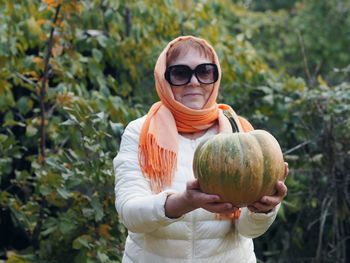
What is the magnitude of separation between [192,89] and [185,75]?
6 cm

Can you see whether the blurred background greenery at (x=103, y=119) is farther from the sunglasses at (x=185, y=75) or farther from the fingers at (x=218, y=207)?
the fingers at (x=218, y=207)

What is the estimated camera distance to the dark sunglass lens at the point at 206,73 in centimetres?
369

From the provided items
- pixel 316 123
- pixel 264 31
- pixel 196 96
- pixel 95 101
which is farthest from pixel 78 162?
pixel 264 31

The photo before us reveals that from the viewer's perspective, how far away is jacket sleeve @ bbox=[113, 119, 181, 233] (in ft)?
10.9

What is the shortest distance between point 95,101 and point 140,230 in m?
2.13

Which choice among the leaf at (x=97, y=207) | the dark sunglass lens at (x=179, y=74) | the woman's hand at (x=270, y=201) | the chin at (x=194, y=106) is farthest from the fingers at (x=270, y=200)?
the leaf at (x=97, y=207)

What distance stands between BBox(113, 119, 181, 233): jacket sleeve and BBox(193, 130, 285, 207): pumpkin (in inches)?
8.1

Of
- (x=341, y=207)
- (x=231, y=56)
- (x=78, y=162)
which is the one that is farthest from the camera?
(x=231, y=56)

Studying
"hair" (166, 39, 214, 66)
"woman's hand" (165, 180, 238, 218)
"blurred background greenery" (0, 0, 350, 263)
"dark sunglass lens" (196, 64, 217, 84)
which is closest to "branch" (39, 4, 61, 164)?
"blurred background greenery" (0, 0, 350, 263)

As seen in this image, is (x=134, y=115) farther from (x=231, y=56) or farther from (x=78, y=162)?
(x=231, y=56)

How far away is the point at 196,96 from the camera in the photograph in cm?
368

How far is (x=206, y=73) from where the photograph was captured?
146 inches

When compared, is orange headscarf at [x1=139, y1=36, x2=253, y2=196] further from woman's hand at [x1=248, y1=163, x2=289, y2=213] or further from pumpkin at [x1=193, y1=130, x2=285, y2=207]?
woman's hand at [x1=248, y1=163, x2=289, y2=213]

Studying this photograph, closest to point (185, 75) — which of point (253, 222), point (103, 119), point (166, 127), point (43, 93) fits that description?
point (166, 127)
